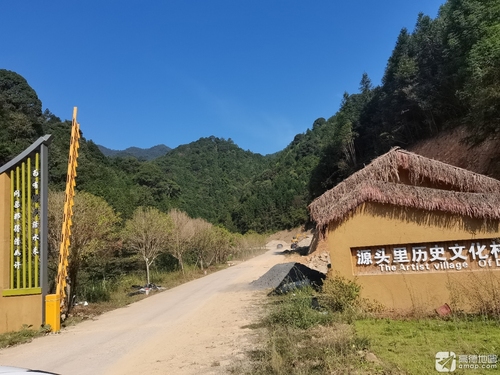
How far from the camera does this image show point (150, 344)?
7609 millimetres

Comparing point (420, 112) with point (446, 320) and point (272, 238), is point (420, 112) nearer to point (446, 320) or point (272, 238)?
point (446, 320)

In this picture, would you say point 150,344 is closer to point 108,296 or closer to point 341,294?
point 341,294

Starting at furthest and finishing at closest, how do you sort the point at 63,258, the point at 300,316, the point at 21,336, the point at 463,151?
1. the point at 463,151
2. the point at 63,258
3. the point at 21,336
4. the point at 300,316

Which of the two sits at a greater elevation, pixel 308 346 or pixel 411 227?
pixel 411 227

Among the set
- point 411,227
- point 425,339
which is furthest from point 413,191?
point 425,339

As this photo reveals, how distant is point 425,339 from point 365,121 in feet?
145

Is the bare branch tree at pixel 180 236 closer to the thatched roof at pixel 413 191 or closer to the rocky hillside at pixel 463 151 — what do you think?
the rocky hillside at pixel 463 151

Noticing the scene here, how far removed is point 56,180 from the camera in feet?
104

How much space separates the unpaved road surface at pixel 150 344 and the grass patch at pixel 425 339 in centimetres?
234

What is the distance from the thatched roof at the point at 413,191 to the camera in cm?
764

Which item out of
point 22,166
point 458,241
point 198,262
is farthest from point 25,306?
point 198,262

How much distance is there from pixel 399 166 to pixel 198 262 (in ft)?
89.9

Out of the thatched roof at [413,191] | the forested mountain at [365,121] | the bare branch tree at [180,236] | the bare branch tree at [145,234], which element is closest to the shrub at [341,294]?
the thatched roof at [413,191]

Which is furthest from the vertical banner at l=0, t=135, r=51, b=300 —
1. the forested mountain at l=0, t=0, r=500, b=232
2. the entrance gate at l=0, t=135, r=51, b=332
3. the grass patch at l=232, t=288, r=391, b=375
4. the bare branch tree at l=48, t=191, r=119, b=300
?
the forested mountain at l=0, t=0, r=500, b=232
